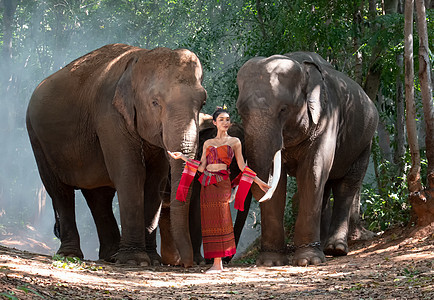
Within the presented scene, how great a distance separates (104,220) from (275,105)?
11.6ft

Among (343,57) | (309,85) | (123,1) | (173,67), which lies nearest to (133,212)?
(173,67)

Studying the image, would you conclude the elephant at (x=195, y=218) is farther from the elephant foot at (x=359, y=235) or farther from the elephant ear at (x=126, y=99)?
the elephant foot at (x=359, y=235)

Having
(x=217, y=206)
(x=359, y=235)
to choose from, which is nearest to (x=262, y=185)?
(x=217, y=206)

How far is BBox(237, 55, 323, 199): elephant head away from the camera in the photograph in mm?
7156

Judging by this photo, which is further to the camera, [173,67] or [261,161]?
[173,67]

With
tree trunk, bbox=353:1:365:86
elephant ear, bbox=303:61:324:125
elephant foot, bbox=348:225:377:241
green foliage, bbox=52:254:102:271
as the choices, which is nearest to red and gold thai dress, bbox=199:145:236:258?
green foliage, bbox=52:254:102:271

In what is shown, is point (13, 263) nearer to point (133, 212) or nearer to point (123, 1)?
point (133, 212)

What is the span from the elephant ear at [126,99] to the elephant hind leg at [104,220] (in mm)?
2187

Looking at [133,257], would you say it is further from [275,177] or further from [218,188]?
[275,177]

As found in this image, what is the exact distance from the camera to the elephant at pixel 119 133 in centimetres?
752

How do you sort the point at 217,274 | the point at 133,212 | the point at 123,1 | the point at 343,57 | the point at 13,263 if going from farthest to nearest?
the point at 123,1, the point at 343,57, the point at 133,212, the point at 217,274, the point at 13,263

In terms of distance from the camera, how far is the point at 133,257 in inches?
304

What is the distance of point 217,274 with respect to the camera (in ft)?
22.2

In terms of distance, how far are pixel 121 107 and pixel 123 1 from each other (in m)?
27.7
